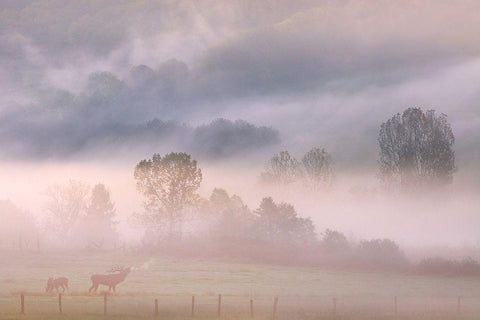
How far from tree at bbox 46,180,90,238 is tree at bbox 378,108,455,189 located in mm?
73289

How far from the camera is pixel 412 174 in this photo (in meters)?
149

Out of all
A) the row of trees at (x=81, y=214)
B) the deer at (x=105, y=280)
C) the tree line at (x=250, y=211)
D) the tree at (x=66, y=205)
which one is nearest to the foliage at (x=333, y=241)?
the tree line at (x=250, y=211)

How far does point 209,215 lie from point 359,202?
45.1m

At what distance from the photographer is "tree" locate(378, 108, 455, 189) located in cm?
14800

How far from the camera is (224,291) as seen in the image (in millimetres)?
102438

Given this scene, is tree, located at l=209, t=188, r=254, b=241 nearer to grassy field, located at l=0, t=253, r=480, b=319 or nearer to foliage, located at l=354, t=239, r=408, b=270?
grassy field, located at l=0, t=253, r=480, b=319

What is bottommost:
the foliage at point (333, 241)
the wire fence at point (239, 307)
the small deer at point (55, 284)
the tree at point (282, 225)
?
the wire fence at point (239, 307)

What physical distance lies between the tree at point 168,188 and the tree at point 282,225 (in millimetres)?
20814

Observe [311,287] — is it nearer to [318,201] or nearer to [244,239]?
[244,239]

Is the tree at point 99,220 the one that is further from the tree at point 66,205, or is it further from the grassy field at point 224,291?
the grassy field at point 224,291

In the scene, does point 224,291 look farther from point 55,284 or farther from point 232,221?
point 232,221

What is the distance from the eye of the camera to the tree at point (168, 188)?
159 metres

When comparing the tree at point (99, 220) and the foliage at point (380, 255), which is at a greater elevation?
the tree at point (99, 220)

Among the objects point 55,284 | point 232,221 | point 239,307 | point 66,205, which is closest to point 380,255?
point 232,221
